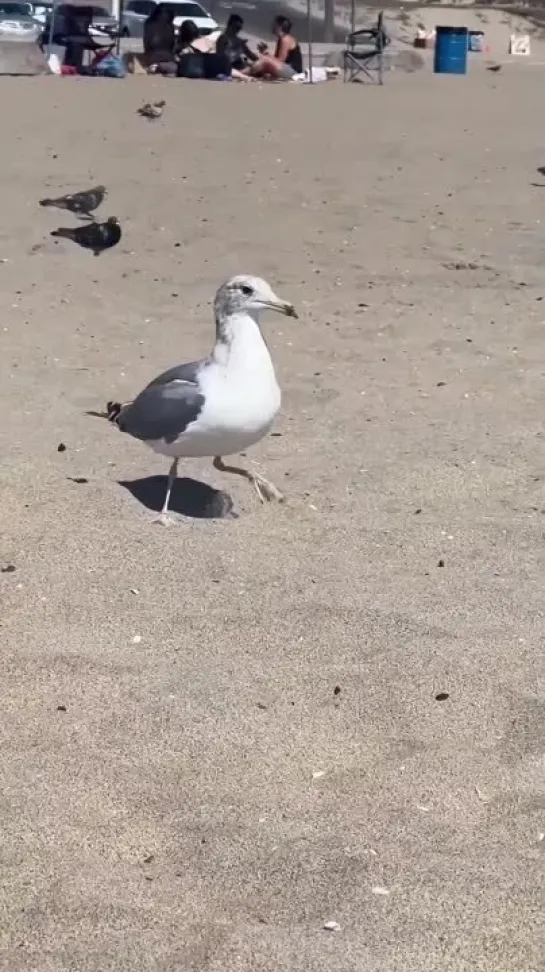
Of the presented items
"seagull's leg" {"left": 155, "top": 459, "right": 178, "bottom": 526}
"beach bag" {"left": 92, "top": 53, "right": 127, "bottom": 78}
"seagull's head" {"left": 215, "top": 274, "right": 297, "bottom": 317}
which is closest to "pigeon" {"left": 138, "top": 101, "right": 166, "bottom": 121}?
"beach bag" {"left": 92, "top": 53, "right": 127, "bottom": 78}

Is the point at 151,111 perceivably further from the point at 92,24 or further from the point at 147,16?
the point at 147,16

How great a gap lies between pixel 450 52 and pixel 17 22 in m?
9.41

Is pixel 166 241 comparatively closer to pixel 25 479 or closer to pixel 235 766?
pixel 25 479

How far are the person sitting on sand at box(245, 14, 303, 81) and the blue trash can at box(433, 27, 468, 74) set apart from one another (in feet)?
8.47

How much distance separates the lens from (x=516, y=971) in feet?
10.0

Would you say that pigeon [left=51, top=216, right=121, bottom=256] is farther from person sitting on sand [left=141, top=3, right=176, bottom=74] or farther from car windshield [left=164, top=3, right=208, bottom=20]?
car windshield [left=164, top=3, right=208, bottom=20]

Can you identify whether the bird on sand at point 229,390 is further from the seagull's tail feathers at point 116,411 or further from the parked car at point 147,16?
the parked car at point 147,16

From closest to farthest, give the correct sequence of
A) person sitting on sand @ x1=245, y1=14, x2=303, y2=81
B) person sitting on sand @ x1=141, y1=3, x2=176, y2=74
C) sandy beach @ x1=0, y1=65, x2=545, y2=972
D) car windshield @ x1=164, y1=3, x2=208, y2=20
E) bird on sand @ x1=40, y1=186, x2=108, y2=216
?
1. sandy beach @ x1=0, y1=65, x2=545, y2=972
2. bird on sand @ x1=40, y1=186, x2=108, y2=216
3. person sitting on sand @ x1=245, y1=14, x2=303, y2=81
4. person sitting on sand @ x1=141, y1=3, x2=176, y2=74
5. car windshield @ x1=164, y1=3, x2=208, y2=20

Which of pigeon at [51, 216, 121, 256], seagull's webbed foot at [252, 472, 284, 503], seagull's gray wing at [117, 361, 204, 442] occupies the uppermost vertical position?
seagull's gray wing at [117, 361, 204, 442]

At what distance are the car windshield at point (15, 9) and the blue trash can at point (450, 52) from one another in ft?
40.7

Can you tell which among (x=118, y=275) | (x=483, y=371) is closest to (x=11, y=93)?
(x=118, y=275)

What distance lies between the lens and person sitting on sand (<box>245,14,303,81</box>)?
18031 millimetres

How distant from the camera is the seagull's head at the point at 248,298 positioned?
5.37 meters

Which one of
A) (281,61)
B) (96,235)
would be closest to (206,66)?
(281,61)
